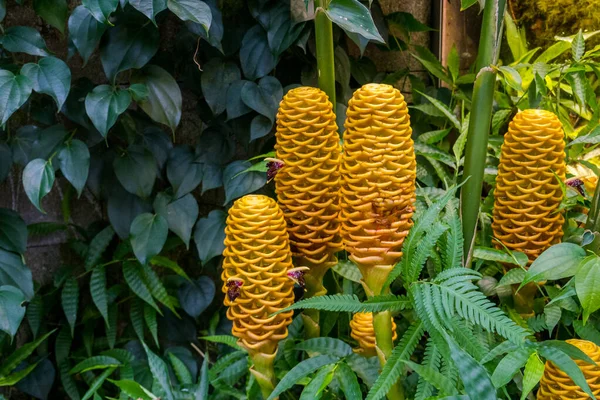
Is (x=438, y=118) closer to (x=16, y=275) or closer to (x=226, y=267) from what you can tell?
(x=226, y=267)

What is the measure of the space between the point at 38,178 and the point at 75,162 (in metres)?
0.08

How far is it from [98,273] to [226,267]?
2.41 feet

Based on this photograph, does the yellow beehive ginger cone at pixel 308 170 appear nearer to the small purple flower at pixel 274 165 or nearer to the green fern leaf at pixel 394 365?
the small purple flower at pixel 274 165

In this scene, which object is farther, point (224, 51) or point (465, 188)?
point (224, 51)

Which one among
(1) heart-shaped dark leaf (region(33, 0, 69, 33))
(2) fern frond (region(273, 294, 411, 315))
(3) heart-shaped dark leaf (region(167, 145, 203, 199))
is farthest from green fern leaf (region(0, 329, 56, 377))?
(2) fern frond (region(273, 294, 411, 315))

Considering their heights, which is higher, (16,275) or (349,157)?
(349,157)

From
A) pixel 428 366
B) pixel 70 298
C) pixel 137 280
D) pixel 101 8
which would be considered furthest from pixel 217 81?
pixel 428 366

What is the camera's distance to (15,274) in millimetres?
1141

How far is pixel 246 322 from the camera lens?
648mm

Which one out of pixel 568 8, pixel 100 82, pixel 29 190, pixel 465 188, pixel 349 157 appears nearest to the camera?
pixel 349 157

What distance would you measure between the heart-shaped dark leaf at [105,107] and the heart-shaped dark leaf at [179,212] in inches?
9.2

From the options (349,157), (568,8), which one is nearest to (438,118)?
(568,8)

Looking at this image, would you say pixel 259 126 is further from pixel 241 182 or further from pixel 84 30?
pixel 84 30

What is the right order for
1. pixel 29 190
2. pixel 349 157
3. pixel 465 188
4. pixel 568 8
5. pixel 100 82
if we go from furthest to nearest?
pixel 100 82
pixel 568 8
pixel 29 190
pixel 465 188
pixel 349 157
